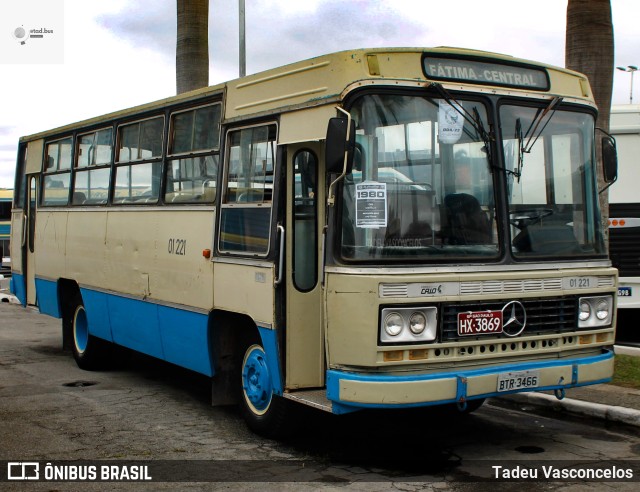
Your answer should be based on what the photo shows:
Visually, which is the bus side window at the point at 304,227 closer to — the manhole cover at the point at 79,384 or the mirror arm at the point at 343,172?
the mirror arm at the point at 343,172

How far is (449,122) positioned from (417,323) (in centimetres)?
155

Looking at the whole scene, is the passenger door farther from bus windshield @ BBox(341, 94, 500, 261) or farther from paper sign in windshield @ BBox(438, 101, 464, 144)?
paper sign in windshield @ BBox(438, 101, 464, 144)

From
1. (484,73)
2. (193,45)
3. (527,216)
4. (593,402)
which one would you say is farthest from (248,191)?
(193,45)

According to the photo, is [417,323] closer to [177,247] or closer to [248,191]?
[248,191]

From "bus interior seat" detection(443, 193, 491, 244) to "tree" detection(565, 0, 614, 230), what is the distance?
4.32m

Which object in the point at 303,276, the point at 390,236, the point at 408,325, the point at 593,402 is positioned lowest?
the point at 593,402

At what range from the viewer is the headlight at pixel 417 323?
6238 mm

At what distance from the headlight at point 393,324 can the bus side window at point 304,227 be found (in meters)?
1.07

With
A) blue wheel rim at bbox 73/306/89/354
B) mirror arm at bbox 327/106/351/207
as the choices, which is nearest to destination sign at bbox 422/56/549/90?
mirror arm at bbox 327/106/351/207

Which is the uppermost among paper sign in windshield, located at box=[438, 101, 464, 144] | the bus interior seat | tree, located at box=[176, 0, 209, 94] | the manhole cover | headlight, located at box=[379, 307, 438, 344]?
tree, located at box=[176, 0, 209, 94]

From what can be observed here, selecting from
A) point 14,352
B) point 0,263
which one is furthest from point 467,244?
point 0,263

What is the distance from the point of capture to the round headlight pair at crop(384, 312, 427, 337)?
618 cm

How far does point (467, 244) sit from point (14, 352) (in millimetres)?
8657

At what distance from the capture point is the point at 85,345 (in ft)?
37.6
